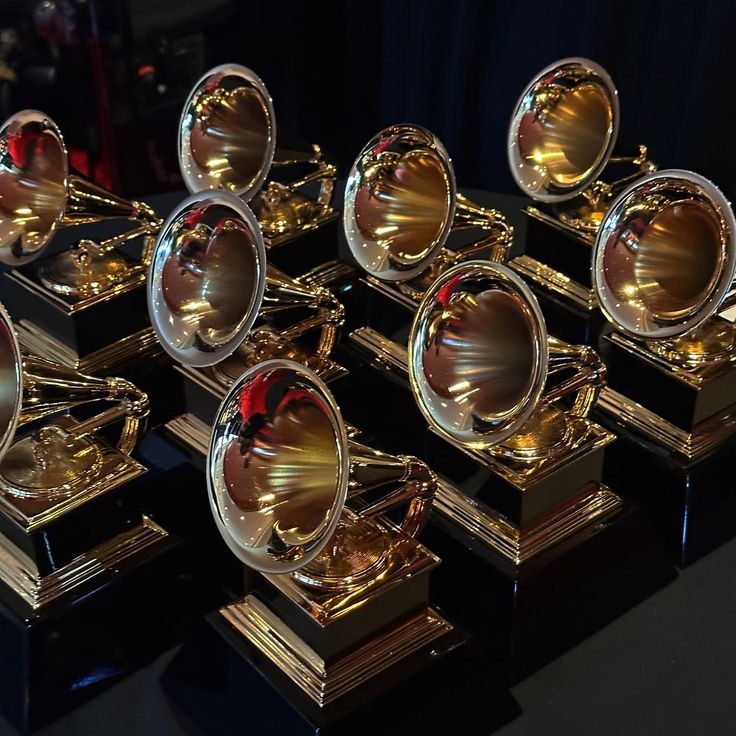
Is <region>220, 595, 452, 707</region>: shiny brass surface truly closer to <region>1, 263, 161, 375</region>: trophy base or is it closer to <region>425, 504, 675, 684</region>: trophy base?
<region>425, 504, 675, 684</region>: trophy base

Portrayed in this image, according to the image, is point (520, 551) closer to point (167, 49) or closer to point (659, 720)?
point (659, 720)

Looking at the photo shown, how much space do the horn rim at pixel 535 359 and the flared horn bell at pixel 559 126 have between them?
51 centimetres

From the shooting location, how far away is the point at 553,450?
130 cm

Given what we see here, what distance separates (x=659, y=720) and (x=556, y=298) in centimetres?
72

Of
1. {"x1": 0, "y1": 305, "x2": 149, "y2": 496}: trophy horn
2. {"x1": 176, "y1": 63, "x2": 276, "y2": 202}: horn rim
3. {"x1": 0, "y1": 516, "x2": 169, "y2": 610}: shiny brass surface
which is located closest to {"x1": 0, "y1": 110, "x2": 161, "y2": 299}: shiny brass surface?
{"x1": 176, "y1": 63, "x2": 276, "y2": 202}: horn rim

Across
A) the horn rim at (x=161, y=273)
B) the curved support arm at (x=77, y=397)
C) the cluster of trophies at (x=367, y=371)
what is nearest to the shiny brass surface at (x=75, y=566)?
the cluster of trophies at (x=367, y=371)

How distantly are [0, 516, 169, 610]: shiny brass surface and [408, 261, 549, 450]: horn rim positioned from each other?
12.6 inches

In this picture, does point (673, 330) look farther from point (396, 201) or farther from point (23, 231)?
point (23, 231)

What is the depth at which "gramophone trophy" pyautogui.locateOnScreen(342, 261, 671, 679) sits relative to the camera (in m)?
1.26

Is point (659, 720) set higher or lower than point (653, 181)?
lower

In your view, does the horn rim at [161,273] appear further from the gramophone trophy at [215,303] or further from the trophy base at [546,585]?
the trophy base at [546,585]

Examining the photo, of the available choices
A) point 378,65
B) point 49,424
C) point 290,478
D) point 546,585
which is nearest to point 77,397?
point 49,424

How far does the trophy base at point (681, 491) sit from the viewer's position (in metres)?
1.41

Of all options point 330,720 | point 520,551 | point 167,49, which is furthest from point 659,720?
point 167,49
